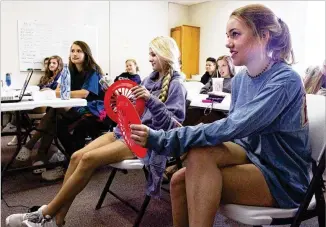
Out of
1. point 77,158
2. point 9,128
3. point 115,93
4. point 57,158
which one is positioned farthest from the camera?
point 9,128

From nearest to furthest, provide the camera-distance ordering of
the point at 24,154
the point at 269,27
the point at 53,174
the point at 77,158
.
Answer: the point at 269,27 → the point at 77,158 → the point at 53,174 → the point at 24,154

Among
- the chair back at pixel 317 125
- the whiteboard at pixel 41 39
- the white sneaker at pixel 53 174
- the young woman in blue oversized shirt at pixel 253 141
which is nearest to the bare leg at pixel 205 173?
the young woman in blue oversized shirt at pixel 253 141

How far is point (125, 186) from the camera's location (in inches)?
107

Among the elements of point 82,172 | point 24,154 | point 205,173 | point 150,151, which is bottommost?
point 24,154

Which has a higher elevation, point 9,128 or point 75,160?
point 75,160

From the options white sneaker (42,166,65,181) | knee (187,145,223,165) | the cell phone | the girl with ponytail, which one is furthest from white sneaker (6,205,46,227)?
white sneaker (42,166,65,181)

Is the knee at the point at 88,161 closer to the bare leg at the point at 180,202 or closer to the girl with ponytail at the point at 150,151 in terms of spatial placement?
the girl with ponytail at the point at 150,151

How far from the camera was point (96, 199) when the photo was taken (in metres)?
2.42

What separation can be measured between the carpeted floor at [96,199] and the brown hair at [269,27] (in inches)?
47.1

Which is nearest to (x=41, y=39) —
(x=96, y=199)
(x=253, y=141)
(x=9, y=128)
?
(x=9, y=128)

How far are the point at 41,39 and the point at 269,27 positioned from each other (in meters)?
5.47

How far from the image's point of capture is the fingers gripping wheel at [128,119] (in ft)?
4.40

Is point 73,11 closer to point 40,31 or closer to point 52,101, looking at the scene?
A: point 40,31

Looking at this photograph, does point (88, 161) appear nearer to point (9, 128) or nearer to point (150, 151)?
point (150, 151)
